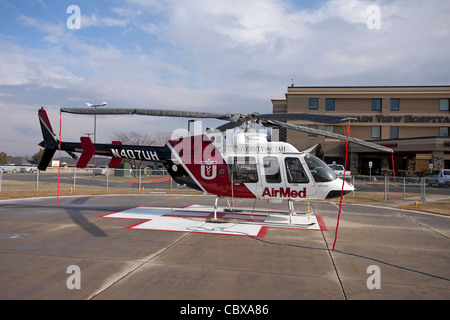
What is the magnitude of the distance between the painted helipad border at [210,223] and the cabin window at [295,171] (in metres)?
1.62

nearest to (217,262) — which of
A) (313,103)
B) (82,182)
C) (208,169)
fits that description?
(208,169)

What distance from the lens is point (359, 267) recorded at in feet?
21.2

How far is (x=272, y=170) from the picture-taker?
35.1 ft

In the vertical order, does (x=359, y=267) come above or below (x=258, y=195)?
below

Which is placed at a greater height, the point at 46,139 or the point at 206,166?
the point at 46,139

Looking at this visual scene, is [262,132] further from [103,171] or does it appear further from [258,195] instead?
[103,171]

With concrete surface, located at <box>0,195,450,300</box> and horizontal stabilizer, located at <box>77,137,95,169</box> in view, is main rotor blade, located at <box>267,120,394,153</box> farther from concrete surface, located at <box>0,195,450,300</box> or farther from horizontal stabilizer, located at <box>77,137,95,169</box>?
horizontal stabilizer, located at <box>77,137,95,169</box>

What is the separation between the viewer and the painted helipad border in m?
9.90

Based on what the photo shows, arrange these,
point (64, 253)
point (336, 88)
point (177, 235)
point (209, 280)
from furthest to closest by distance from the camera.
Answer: point (336, 88), point (177, 235), point (64, 253), point (209, 280)

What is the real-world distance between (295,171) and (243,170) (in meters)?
1.80

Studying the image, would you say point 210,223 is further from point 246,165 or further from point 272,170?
point 272,170

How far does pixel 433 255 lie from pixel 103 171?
→ 4216cm

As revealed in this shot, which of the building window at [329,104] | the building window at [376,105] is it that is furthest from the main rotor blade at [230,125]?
the building window at [376,105]
